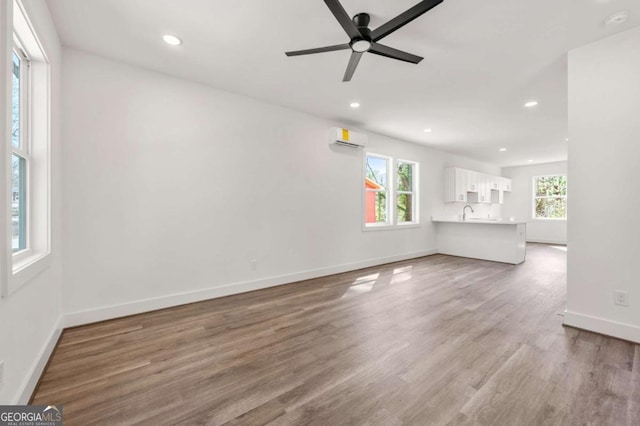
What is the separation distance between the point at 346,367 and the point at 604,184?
2790mm

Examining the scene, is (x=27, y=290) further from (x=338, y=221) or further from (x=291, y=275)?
(x=338, y=221)

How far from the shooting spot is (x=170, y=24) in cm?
224

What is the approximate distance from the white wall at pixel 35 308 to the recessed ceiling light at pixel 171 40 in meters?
0.79

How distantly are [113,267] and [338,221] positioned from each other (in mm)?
3195

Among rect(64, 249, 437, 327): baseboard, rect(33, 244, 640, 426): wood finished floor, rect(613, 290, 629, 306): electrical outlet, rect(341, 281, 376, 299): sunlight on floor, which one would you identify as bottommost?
rect(33, 244, 640, 426): wood finished floor

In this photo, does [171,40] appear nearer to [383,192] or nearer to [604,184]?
[604,184]

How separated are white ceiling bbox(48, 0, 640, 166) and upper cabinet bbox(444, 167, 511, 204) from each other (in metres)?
2.73

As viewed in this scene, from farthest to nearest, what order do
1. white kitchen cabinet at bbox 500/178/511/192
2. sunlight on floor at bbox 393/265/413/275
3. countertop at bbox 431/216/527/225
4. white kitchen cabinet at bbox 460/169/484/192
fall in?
white kitchen cabinet at bbox 500/178/511/192, white kitchen cabinet at bbox 460/169/484/192, countertop at bbox 431/216/527/225, sunlight on floor at bbox 393/265/413/275

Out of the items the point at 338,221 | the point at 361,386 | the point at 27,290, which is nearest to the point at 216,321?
the point at 27,290

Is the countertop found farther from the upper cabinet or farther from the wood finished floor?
the wood finished floor

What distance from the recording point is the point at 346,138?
15.0 ft

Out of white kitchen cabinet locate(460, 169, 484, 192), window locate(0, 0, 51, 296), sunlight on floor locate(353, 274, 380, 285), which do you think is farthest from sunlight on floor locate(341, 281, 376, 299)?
white kitchen cabinet locate(460, 169, 484, 192)

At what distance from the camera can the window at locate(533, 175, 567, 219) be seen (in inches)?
337

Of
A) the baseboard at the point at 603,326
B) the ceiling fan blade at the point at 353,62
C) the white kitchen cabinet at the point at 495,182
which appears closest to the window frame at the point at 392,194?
the ceiling fan blade at the point at 353,62
